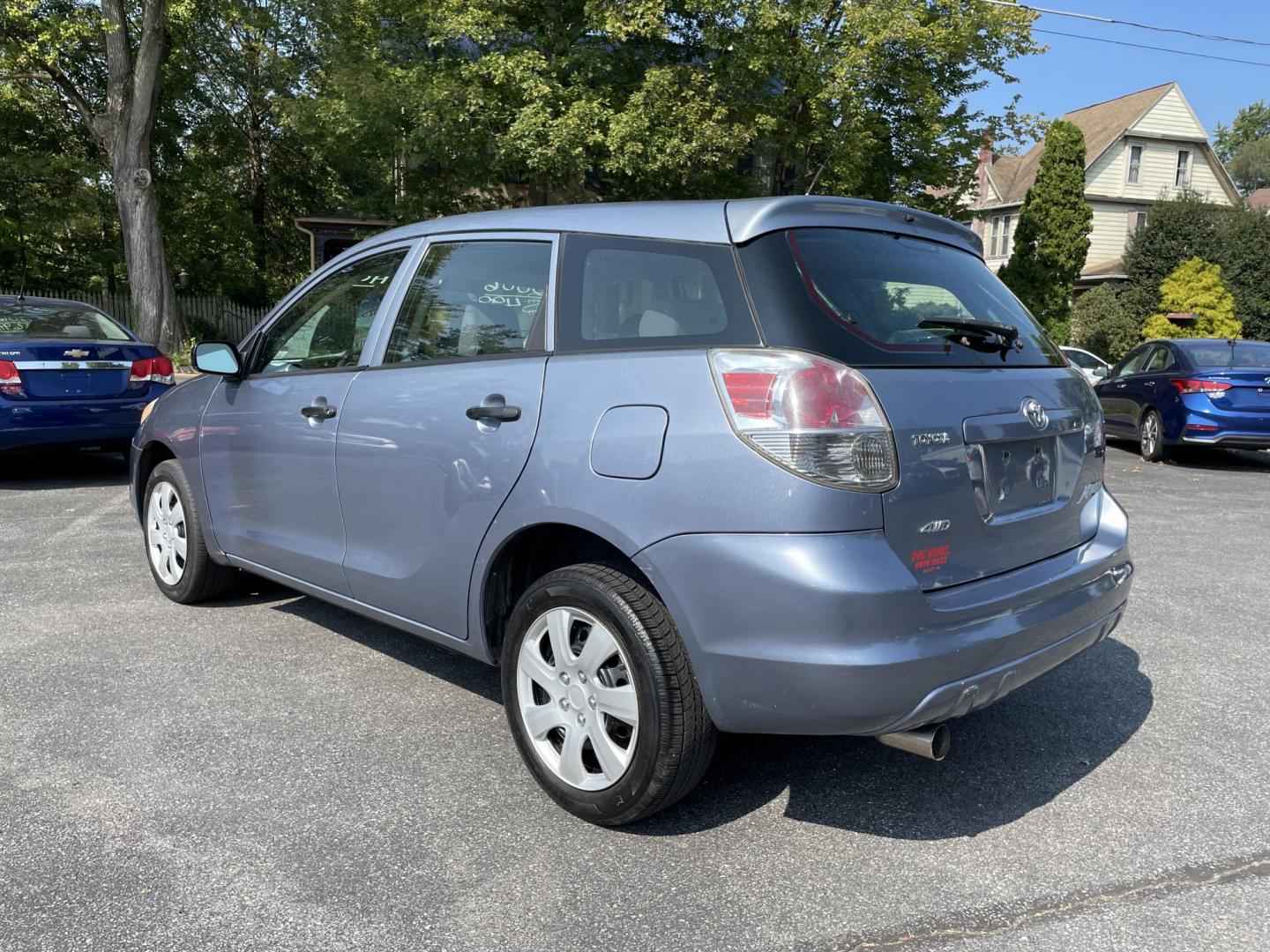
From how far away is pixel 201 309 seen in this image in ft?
92.6

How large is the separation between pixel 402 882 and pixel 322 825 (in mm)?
414

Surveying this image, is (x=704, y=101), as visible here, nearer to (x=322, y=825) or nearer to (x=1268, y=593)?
(x=1268, y=593)

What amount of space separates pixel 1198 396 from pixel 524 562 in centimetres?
1063

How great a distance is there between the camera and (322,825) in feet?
9.77

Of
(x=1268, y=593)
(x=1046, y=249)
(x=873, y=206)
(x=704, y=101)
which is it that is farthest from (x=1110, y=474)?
(x=1046, y=249)

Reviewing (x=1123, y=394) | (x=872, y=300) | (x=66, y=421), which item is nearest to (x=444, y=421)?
(x=872, y=300)

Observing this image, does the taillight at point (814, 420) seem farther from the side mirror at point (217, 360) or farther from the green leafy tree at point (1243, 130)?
the green leafy tree at point (1243, 130)

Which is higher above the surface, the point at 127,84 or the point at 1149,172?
the point at 1149,172

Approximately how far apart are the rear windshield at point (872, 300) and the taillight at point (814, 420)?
8 cm

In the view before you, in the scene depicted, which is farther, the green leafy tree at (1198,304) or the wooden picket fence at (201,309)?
the green leafy tree at (1198,304)

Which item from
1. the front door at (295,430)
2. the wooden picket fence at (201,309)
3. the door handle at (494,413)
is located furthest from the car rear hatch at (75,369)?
the wooden picket fence at (201,309)

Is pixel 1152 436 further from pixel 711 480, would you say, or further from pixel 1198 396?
pixel 711 480

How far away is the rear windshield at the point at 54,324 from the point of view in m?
8.45

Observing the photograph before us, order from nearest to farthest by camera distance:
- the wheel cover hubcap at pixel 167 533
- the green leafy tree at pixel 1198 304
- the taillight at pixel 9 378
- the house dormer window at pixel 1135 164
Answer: the wheel cover hubcap at pixel 167 533
the taillight at pixel 9 378
the green leafy tree at pixel 1198 304
the house dormer window at pixel 1135 164
